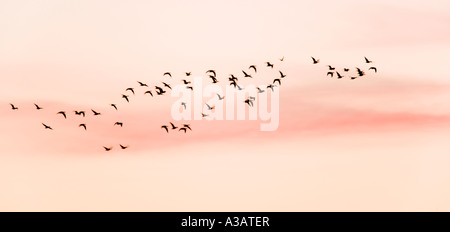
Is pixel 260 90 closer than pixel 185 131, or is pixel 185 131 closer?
pixel 260 90

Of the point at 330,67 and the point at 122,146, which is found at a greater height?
the point at 330,67

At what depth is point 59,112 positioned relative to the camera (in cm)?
11144

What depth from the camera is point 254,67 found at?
364ft

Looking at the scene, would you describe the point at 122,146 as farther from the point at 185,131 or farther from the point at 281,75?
the point at 281,75

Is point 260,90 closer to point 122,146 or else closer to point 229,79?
point 229,79

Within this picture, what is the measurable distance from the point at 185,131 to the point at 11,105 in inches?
972
